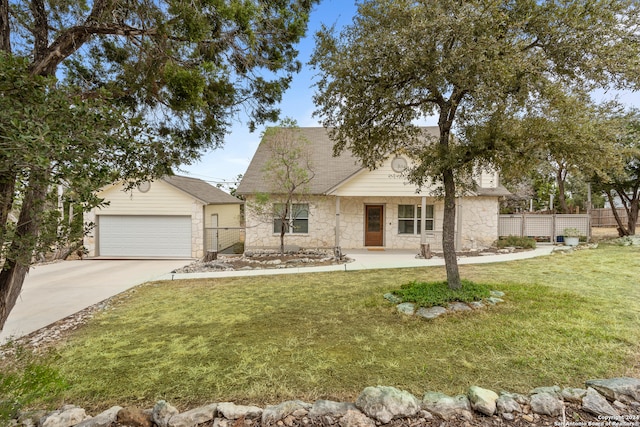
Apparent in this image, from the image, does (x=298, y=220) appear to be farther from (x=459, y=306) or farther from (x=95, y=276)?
(x=459, y=306)

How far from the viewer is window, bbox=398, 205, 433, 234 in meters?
14.6

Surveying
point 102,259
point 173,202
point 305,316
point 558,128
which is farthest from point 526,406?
point 102,259

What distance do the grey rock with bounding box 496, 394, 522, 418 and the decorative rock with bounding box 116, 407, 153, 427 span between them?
327 centimetres

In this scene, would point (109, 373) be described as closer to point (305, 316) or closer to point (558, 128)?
point (305, 316)

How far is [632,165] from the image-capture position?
1452 cm

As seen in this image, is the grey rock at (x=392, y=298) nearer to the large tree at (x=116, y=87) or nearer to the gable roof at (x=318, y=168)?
the large tree at (x=116, y=87)

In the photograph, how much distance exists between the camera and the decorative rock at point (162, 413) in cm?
288

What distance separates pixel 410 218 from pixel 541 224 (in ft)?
21.5

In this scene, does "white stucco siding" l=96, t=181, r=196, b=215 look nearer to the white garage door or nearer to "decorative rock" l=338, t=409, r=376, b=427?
the white garage door

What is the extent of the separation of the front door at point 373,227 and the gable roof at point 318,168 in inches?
83.0

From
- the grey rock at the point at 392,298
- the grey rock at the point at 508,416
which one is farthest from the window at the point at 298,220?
the grey rock at the point at 508,416

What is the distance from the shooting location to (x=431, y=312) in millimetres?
5648

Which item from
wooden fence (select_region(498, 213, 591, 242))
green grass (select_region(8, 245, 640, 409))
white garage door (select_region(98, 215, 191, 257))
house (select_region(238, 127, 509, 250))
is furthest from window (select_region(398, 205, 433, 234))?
white garage door (select_region(98, 215, 191, 257))

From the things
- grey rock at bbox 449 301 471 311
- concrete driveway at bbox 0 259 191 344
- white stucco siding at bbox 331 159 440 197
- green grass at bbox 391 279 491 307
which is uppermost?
white stucco siding at bbox 331 159 440 197
